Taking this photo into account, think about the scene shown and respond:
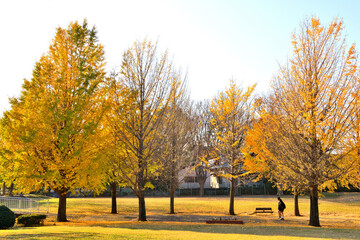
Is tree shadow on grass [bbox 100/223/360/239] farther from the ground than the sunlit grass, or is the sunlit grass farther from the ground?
the sunlit grass

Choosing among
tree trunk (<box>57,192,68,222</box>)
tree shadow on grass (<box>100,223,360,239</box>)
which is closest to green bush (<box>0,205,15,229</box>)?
tree trunk (<box>57,192,68,222</box>)

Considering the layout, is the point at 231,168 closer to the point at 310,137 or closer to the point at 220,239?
the point at 310,137

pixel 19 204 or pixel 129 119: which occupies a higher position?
pixel 129 119

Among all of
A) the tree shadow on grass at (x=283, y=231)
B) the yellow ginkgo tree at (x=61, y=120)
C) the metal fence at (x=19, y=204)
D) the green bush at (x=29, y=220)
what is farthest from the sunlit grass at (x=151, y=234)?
the metal fence at (x=19, y=204)

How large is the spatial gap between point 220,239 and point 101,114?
Answer: 1032cm

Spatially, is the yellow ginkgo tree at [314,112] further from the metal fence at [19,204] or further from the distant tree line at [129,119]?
the metal fence at [19,204]

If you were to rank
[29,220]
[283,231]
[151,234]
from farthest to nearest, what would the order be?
1. [29,220]
2. [283,231]
3. [151,234]

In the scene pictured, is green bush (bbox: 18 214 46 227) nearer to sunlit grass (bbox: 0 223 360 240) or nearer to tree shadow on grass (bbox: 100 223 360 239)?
sunlit grass (bbox: 0 223 360 240)

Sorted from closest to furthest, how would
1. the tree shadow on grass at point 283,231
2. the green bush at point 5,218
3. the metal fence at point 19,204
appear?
the tree shadow on grass at point 283,231 → the green bush at point 5,218 → the metal fence at point 19,204

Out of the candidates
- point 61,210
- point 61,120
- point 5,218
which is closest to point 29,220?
point 5,218

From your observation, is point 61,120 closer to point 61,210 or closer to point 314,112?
point 61,210

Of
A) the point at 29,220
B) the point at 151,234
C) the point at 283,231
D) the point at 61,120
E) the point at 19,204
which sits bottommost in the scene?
the point at 283,231

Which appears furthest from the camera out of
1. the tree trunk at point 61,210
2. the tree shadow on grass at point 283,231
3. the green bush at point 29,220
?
the tree trunk at point 61,210

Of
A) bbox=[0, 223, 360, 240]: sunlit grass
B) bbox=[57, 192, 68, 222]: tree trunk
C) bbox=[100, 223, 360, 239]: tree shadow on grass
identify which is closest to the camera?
bbox=[0, 223, 360, 240]: sunlit grass
